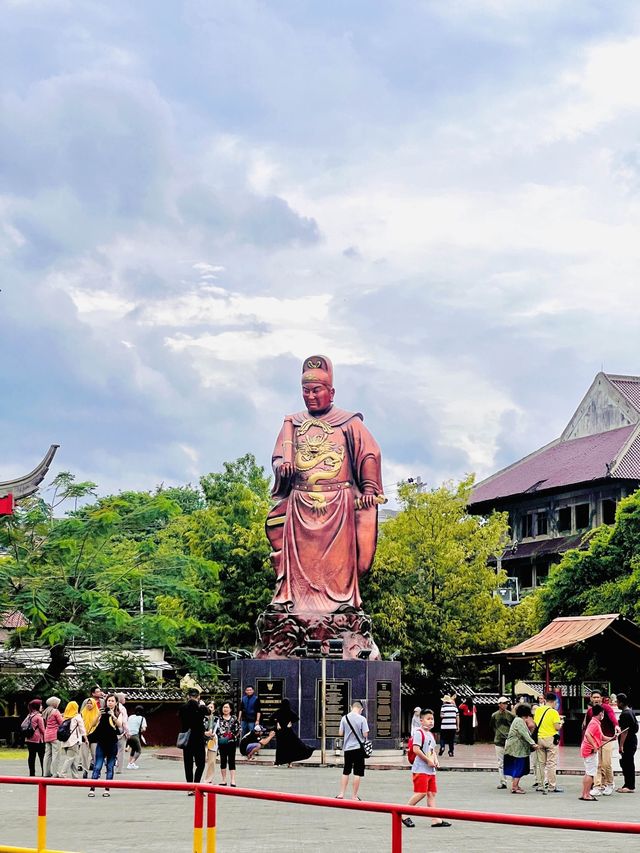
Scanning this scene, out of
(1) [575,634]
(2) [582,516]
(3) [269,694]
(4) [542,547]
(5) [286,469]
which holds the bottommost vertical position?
(3) [269,694]

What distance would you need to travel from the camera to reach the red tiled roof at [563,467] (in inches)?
2270

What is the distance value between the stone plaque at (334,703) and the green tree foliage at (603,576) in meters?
14.8

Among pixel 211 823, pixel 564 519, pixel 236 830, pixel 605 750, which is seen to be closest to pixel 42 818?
pixel 211 823

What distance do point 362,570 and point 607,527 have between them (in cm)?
1583

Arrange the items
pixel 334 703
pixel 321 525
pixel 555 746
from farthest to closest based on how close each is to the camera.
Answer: pixel 321 525
pixel 334 703
pixel 555 746

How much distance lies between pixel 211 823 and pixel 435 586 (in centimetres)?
3838

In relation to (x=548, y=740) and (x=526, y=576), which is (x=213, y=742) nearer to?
(x=548, y=740)

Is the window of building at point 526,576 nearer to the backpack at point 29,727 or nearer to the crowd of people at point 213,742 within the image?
the crowd of people at point 213,742

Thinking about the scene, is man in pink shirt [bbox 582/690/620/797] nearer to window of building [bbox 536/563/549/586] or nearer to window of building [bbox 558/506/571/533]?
window of building [bbox 558/506/571/533]

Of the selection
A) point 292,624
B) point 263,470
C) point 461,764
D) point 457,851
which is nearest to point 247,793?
point 457,851

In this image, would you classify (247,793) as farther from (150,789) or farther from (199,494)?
(199,494)

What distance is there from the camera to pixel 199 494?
72938mm

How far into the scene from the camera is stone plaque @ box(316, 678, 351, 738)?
1147 inches

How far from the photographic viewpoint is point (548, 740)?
20.8 meters
